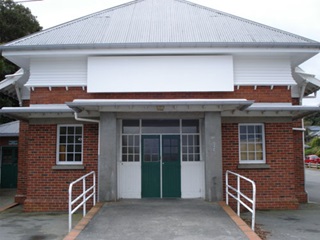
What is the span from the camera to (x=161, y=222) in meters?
8.45

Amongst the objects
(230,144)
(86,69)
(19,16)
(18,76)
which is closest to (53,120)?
(86,69)

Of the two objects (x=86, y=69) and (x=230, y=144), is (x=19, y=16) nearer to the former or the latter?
(x=86, y=69)

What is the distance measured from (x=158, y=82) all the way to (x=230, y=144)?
2970 mm

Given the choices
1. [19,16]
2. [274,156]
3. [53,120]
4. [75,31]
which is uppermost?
[19,16]

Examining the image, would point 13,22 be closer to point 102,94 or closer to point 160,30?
point 160,30

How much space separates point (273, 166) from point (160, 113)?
391 cm

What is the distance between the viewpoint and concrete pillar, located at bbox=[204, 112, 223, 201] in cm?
1045

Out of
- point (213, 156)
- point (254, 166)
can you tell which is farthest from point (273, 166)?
point (213, 156)

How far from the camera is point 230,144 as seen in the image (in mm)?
11594

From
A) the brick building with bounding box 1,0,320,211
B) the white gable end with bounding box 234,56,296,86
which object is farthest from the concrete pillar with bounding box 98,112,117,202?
the white gable end with bounding box 234,56,296,86

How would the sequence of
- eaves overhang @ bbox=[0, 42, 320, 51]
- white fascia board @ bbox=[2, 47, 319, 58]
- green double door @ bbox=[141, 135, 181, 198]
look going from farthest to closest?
green double door @ bbox=[141, 135, 181, 198] → white fascia board @ bbox=[2, 47, 319, 58] → eaves overhang @ bbox=[0, 42, 320, 51]

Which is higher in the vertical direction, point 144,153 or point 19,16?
point 19,16

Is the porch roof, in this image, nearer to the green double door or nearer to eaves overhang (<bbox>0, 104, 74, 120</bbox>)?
eaves overhang (<bbox>0, 104, 74, 120</bbox>)

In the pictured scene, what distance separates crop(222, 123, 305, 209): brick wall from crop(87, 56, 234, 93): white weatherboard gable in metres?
1.55
